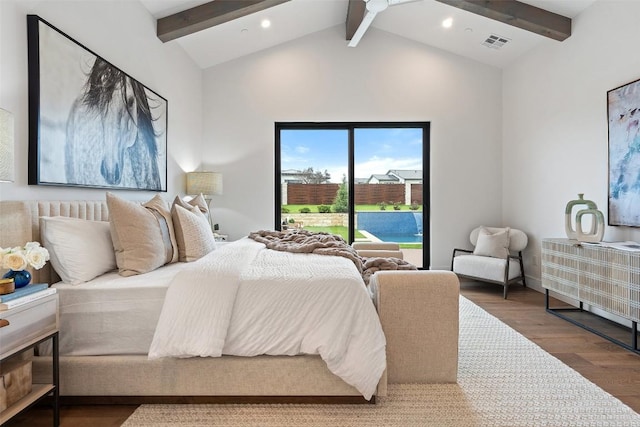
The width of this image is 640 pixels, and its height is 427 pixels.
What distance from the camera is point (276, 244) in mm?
2947

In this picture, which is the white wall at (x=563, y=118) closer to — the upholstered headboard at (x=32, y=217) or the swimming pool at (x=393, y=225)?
the swimming pool at (x=393, y=225)

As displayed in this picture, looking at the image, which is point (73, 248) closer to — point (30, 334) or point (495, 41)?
point (30, 334)

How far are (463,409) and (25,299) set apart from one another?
2.14 meters

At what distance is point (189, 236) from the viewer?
2557 mm

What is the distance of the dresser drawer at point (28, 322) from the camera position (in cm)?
143

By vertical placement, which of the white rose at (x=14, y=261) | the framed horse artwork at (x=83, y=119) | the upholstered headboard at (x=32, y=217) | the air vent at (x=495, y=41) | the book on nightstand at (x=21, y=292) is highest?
the air vent at (x=495, y=41)

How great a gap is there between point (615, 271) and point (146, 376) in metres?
3.29

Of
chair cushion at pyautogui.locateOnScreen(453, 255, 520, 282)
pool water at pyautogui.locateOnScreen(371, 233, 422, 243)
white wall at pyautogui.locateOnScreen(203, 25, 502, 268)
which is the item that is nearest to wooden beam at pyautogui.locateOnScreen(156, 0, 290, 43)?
white wall at pyautogui.locateOnScreen(203, 25, 502, 268)

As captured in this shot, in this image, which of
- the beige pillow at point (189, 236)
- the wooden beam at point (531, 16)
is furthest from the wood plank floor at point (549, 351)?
the wooden beam at point (531, 16)

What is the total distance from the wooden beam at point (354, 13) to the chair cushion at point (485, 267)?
10.7 feet

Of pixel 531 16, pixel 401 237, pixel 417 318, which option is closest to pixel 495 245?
pixel 401 237

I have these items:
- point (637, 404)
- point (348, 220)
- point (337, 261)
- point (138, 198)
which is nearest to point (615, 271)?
point (637, 404)

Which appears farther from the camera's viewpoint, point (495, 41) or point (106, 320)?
point (495, 41)

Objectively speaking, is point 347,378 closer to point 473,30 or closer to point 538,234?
point 538,234
